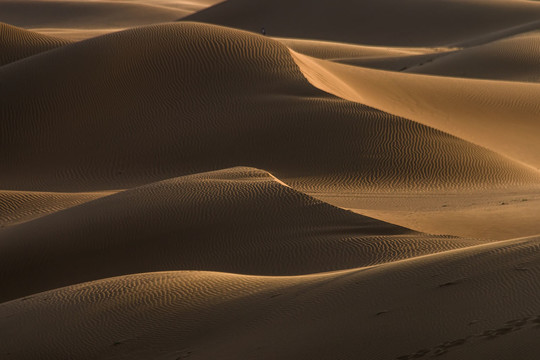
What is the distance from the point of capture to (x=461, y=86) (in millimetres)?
19219

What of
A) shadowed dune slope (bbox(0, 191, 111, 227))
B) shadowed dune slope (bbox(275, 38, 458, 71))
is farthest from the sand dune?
shadowed dune slope (bbox(0, 191, 111, 227))

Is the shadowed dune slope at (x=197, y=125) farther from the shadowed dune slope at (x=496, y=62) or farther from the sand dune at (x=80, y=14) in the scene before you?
the sand dune at (x=80, y=14)

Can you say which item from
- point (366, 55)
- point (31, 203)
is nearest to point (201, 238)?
point (31, 203)

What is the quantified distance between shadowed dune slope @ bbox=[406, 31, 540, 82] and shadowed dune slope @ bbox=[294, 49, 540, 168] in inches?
163

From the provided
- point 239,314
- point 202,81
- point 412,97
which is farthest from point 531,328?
point 412,97

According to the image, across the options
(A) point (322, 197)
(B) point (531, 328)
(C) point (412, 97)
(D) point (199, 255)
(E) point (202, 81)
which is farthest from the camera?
(C) point (412, 97)

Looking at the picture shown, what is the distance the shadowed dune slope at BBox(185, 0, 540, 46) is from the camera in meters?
39.5

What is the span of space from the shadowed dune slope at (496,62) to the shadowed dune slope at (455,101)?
4.14 meters

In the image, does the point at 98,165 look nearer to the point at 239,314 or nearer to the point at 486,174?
the point at 486,174

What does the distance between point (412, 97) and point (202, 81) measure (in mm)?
4544

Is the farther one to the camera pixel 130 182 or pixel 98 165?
pixel 98 165

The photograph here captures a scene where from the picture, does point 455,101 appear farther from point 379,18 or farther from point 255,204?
point 379,18

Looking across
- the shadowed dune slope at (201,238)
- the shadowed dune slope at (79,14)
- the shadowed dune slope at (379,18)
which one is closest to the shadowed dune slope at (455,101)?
the shadowed dune slope at (201,238)

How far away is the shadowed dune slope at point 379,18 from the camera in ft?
129
